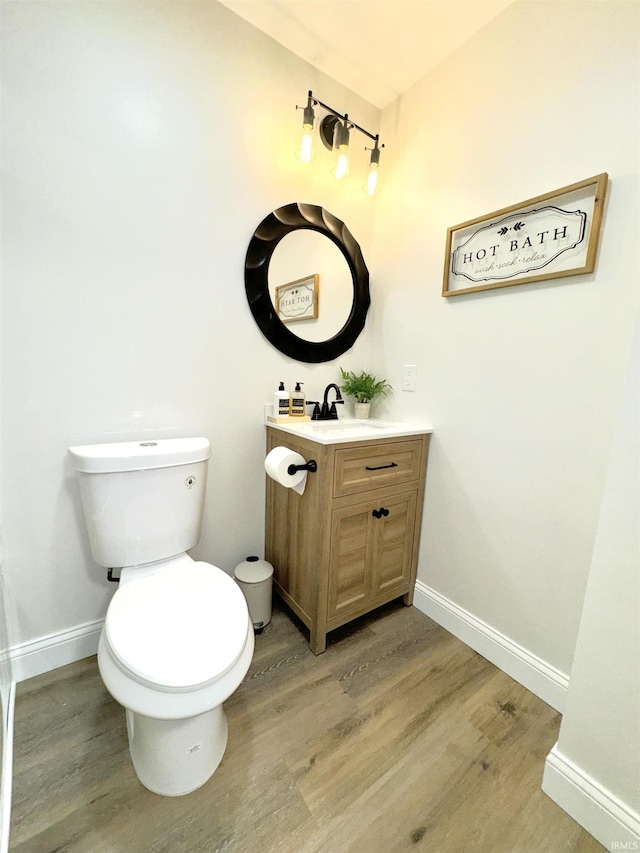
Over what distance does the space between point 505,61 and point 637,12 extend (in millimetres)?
402

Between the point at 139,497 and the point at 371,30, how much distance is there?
2.05 m

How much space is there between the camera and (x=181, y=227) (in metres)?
1.29

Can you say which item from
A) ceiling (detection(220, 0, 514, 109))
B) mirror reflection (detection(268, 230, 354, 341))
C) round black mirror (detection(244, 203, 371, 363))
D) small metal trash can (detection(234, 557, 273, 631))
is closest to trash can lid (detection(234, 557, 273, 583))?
small metal trash can (detection(234, 557, 273, 631))

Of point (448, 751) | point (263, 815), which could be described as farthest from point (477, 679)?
point (263, 815)

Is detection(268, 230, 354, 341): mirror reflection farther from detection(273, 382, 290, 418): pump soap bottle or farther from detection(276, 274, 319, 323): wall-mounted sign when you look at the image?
detection(273, 382, 290, 418): pump soap bottle

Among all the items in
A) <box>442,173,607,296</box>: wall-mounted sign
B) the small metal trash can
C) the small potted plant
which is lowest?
the small metal trash can

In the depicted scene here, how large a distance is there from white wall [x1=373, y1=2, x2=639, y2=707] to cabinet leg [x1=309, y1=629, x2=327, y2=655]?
1.87ft

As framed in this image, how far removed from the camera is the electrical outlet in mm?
1633

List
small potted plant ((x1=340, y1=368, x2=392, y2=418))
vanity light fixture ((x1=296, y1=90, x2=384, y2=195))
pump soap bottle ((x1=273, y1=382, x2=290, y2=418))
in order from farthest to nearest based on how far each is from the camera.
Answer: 1. small potted plant ((x1=340, y1=368, x2=392, y2=418))
2. pump soap bottle ((x1=273, y1=382, x2=290, y2=418))
3. vanity light fixture ((x1=296, y1=90, x2=384, y2=195))

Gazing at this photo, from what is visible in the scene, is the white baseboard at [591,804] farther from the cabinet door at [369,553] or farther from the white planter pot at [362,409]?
the white planter pot at [362,409]

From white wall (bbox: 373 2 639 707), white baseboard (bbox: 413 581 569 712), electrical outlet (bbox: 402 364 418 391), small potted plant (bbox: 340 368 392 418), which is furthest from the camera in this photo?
small potted plant (bbox: 340 368 392 418)

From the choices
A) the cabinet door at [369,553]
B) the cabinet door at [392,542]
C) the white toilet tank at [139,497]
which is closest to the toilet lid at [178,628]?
the white toilet tank at [139,497]

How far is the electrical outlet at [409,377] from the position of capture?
163cm

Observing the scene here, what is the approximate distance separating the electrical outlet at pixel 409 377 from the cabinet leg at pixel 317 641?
1.17 m
